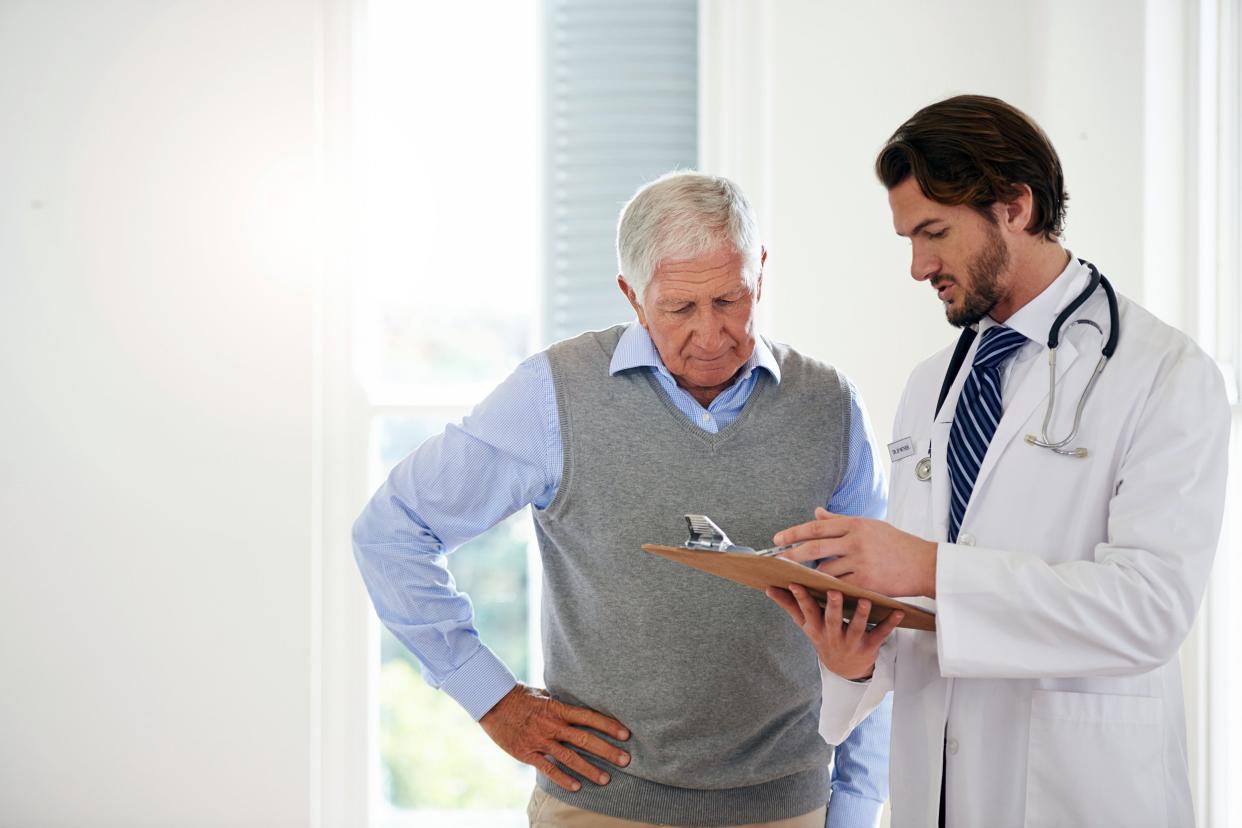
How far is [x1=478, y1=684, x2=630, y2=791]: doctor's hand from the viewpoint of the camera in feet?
5.66

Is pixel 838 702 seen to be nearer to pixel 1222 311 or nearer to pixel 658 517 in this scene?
pixel 658 517

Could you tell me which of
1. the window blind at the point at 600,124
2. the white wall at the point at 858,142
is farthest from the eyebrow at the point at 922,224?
the window blind at the point at 600,124

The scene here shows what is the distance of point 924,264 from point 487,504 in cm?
83

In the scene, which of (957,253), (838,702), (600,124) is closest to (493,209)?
(600,124)

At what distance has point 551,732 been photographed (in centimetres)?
→ 176

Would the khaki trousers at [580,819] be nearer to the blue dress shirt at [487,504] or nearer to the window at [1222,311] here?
the blue dress shirt at [487,504]

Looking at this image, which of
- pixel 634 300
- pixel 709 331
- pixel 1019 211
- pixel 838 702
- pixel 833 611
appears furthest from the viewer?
pixel 634 300

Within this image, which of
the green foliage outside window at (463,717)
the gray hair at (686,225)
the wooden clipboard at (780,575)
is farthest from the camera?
the green foliage outside window at (463,717)

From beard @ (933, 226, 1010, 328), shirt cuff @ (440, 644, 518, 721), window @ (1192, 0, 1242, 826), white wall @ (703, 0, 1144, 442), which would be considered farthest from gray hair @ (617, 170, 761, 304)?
window @ (1192, 0, 1242, 826)

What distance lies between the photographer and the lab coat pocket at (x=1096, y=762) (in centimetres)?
130

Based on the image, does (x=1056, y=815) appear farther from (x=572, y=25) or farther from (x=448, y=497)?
(x=572, y=25)

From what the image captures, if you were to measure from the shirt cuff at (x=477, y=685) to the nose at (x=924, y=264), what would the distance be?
97 cm

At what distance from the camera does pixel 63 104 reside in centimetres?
254

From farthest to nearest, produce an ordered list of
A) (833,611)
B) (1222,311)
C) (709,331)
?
(1222,311) → (709,331) → (833,611)
